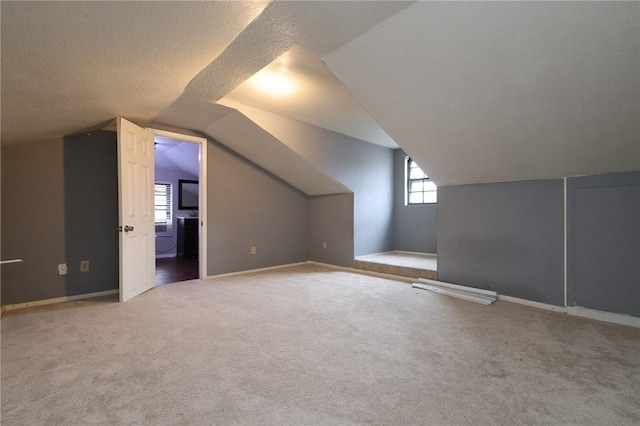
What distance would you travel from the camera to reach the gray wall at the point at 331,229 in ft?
16.9

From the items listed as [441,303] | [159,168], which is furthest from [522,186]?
[159,168]

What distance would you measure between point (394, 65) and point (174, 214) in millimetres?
6722

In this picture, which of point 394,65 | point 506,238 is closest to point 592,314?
point 506,238

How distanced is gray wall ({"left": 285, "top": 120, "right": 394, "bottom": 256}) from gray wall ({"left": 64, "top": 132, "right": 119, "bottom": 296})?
2.32m

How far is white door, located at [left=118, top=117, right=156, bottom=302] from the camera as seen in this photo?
3209 mm

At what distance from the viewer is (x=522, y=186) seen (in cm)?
321

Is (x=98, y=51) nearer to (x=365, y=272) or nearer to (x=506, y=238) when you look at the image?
(x=506, y=238)

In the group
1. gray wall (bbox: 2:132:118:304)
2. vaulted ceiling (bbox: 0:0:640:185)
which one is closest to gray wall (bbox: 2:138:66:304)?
gray wall (bbox: 2:132:118:304)

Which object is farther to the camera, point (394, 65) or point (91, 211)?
point (91, 211)

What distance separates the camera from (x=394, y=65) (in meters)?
2.29

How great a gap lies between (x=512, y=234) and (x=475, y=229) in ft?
1.27

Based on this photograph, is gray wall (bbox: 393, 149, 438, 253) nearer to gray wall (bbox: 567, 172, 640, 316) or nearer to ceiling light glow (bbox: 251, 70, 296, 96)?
gray wall (bbox: 567, 172, 640, 316)

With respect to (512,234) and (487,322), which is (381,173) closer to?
(512,234)

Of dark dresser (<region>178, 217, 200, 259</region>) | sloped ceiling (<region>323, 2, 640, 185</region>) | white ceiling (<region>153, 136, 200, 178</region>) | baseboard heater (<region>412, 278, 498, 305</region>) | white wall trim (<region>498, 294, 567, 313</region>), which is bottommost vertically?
white wall trim (<region>498, 294, 567, 313</region>)
